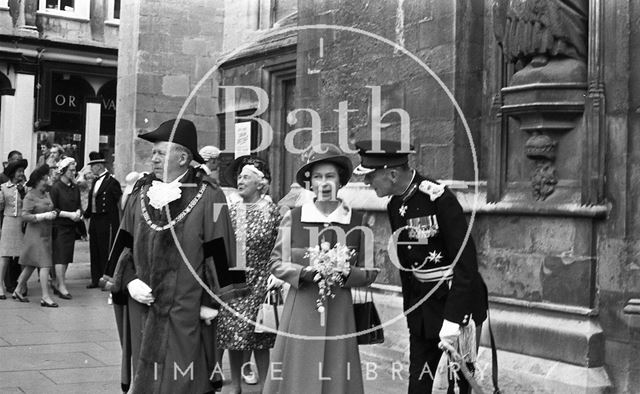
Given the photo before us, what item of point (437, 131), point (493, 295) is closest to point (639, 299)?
point (493, 295)

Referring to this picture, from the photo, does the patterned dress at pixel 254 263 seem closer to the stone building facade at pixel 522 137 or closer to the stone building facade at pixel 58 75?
the stone building facade at pixel 522 137

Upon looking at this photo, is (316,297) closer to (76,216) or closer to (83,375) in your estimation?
(83,375)

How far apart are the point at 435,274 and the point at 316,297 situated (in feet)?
2.59

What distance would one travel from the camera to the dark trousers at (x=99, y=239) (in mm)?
13820

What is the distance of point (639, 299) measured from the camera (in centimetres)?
655

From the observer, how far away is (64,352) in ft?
28.9

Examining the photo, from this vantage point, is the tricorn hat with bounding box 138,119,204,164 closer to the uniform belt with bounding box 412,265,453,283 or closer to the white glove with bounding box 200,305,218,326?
the white glove with bounding box 200,305,218,326

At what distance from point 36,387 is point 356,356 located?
306 centimetres

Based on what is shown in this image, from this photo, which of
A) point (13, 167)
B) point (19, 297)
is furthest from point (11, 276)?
point (13, 167)

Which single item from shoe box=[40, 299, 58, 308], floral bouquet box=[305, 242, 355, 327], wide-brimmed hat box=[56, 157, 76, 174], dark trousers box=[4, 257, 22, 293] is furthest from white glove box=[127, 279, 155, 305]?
dark trousers box=[4, 257, 22, 293]

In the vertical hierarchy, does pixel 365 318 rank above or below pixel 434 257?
below

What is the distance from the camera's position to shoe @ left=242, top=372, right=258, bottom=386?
7.95 m

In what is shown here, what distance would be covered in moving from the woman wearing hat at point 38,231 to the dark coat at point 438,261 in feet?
25.9

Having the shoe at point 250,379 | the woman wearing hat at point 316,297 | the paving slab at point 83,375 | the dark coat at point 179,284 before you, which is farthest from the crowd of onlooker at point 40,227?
the woman wearing hat at point 316,297
